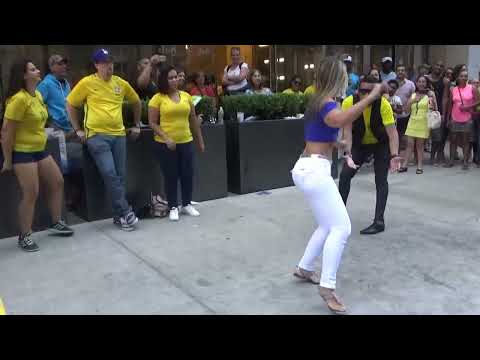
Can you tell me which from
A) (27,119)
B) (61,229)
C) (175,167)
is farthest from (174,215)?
(27,119)

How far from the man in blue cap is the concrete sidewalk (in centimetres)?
38

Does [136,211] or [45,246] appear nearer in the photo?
[45,246]

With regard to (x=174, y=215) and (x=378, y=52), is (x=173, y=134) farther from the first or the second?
(x=378, y=52)

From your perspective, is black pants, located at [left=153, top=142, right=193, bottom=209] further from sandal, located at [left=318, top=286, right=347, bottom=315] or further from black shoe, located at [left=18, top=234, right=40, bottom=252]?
sandal, located at [left=318, top=286, right=347, bottom=315]

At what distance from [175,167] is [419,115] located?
5.17 m

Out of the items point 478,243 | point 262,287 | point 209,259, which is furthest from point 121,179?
point 478,243

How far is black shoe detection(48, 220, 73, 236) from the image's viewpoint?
5.49m

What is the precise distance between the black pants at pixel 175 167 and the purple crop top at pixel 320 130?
2.62 m

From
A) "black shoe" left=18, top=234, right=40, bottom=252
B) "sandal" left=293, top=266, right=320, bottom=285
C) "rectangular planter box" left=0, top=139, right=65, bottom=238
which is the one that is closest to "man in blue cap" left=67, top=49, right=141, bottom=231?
"rectangular planter box" left=0, top=139, right=65, bottom=238

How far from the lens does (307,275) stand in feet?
13.8

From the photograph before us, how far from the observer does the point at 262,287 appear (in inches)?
163

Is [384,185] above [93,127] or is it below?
below
